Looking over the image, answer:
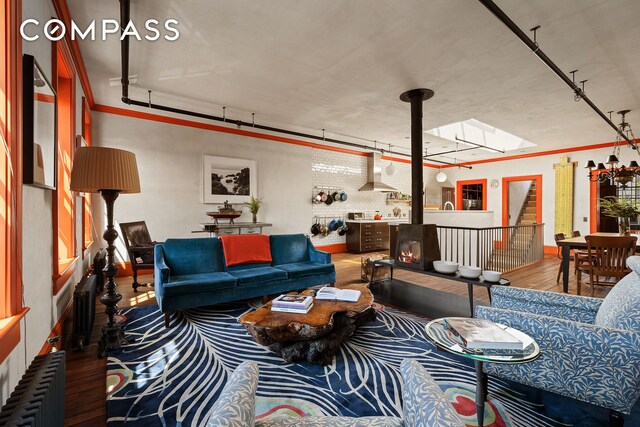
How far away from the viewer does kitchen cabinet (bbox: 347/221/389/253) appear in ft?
26.7

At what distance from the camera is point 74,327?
2.61m

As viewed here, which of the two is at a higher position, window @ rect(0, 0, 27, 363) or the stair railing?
window @ rect(0, 0, 27, 363)

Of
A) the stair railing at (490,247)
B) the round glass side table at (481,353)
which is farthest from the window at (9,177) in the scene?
the stair railing at (490,247)

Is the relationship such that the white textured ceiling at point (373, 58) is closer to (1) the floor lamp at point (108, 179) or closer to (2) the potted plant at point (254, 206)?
(1) the floor lamp at point (108, 179)

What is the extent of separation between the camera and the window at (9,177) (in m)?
1.48

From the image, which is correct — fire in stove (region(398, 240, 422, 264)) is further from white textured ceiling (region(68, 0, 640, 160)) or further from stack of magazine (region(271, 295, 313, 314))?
white textured ceiling (region(68, 0, 640, 160))

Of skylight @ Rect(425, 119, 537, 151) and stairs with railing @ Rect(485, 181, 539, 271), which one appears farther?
skylight @ Rect(425, 119, 537, 151)

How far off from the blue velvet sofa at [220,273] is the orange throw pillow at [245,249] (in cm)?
7

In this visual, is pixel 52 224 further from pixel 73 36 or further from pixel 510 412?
pixel 510 412

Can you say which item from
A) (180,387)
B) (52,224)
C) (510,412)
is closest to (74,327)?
(52,224)

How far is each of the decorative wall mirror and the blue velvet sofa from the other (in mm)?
1443

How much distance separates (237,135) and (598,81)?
590 cm

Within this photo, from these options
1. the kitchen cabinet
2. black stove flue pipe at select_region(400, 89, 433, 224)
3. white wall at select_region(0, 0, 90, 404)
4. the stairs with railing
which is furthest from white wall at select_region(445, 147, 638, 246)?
white wall at select_region(0, 0, 90, 404)

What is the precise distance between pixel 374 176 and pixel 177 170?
5.19 meters
